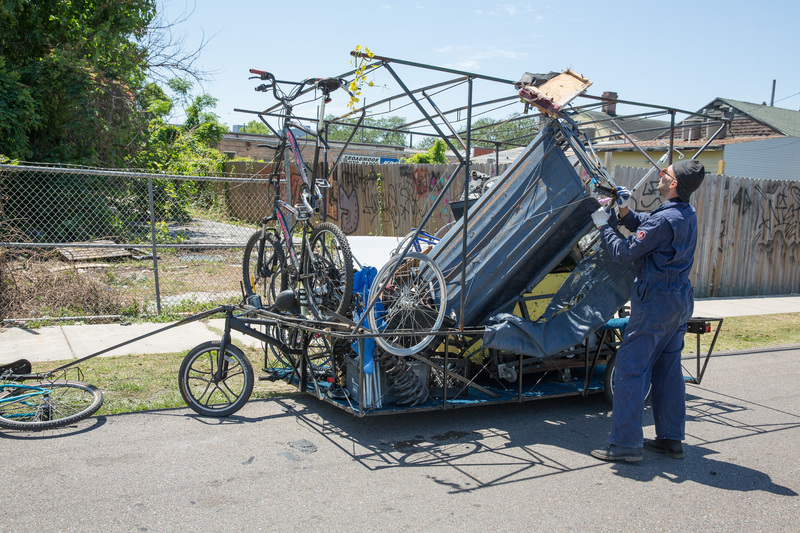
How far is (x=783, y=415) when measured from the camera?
582cm

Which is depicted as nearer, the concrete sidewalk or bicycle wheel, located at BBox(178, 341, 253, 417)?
bicycle wheel, located at BBox(178, 341, 253, 417)

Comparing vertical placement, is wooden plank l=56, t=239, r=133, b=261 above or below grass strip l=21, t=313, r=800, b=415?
above

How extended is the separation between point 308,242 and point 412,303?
1.24 metres

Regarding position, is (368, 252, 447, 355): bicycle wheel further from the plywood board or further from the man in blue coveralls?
the plywood board

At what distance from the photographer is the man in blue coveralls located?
459 centimetres

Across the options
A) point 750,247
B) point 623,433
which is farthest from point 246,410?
point 750,247

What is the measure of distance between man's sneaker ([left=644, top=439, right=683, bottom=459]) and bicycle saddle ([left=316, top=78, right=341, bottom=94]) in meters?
4.06

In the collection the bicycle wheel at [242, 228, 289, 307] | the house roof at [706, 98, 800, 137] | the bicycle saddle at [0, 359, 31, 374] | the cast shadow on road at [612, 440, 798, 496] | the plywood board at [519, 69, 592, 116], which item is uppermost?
the house roof at [706, 98, 800, 137]

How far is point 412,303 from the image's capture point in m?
5.17

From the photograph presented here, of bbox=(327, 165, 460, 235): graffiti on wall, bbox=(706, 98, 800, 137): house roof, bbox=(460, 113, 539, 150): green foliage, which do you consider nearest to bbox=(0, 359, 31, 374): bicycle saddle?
bbox=(460, 113, 539, 150): green foliage

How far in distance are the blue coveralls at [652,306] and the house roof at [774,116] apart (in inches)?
1064

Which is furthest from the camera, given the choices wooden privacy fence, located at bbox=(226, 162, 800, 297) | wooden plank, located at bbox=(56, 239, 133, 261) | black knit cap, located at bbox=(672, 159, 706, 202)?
wooden privacy fence, located at bbox=(226, 162, 800, 297)

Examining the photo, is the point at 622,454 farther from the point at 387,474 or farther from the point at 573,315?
the point at 387,474

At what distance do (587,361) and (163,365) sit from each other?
173 inches
